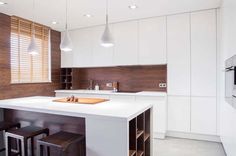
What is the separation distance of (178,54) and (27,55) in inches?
136

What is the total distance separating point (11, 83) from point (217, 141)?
14.4ft

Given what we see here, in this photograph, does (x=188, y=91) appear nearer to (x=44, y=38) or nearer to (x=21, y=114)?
(x=21, y=114)

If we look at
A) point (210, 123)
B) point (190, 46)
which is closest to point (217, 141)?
point (210, 123)

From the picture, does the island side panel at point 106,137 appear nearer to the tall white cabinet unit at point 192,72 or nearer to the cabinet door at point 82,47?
the tall white cabinet unit at point 192,72

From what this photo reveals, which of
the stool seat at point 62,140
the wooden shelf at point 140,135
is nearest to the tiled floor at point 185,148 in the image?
the wooden shelf at point 140,135

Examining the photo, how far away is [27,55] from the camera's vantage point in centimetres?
428

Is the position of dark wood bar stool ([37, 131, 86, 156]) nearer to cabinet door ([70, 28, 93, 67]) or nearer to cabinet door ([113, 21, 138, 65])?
cabinet door ([113, 21, 138, 65])

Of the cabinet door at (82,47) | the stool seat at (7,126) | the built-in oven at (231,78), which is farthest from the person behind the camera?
the cabinet door at (82,47)

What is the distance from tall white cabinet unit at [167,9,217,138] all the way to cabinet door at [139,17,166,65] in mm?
132

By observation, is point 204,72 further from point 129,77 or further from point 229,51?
point 129,77

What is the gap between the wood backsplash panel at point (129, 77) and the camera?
4371 millimetres

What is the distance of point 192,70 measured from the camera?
370 cm

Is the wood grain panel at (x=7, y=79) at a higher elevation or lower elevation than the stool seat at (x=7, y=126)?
higher

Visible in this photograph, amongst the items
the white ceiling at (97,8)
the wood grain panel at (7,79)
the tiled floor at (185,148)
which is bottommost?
the tiled floor at (185,148)
